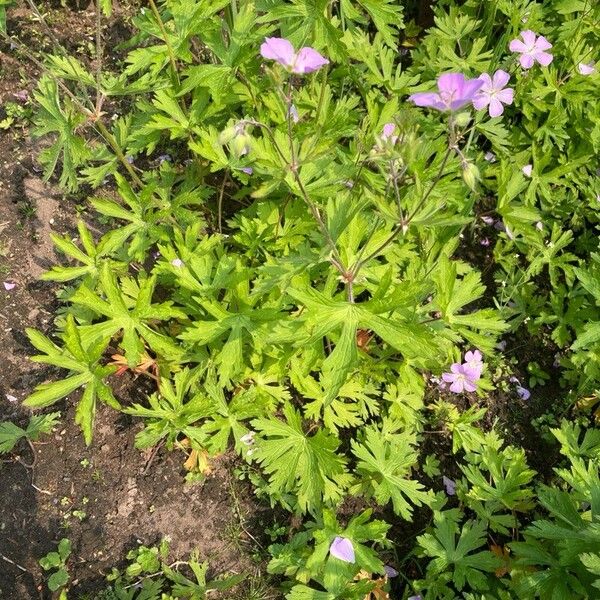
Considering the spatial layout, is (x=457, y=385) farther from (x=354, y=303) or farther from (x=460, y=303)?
(x=354, y=303)

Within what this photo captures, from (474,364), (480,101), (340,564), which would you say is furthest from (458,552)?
Result: (480,101)

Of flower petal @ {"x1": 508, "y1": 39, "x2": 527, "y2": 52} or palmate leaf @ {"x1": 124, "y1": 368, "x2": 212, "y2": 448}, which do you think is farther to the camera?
flower petal @ {"x1": 508, "y1": 39, "x2": 527, "y2": 52}

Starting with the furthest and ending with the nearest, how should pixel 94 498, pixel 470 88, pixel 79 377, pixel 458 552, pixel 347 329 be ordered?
pixel 94 498, pixel 458 552, pixel 79 377, pixel 347 329, pixel 470 88

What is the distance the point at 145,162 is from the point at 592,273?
228 cm

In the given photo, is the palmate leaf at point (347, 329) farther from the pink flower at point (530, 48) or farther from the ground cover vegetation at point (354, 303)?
the pink flower at point (530, 48)

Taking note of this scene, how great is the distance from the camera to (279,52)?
1420 millimetres

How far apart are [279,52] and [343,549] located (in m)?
1.64

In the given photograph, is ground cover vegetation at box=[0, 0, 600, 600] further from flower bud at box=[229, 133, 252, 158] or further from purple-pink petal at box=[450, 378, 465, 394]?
flower bud at box=[229, 133, 252, 158]

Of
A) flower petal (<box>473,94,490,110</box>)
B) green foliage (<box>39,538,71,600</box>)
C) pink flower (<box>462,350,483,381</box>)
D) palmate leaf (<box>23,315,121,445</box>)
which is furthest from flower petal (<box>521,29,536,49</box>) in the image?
green foliage (<box>39,538,71,600</box>)

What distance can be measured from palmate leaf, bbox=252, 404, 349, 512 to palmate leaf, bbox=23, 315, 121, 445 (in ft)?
1.89

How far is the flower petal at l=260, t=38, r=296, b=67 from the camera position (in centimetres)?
141

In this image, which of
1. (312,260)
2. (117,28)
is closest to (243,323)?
(312,260)

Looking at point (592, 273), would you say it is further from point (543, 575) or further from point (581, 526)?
point (543, 575)

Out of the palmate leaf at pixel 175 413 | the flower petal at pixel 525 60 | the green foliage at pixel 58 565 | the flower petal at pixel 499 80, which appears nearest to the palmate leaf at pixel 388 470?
the palmate leaf at pixel 175 413
